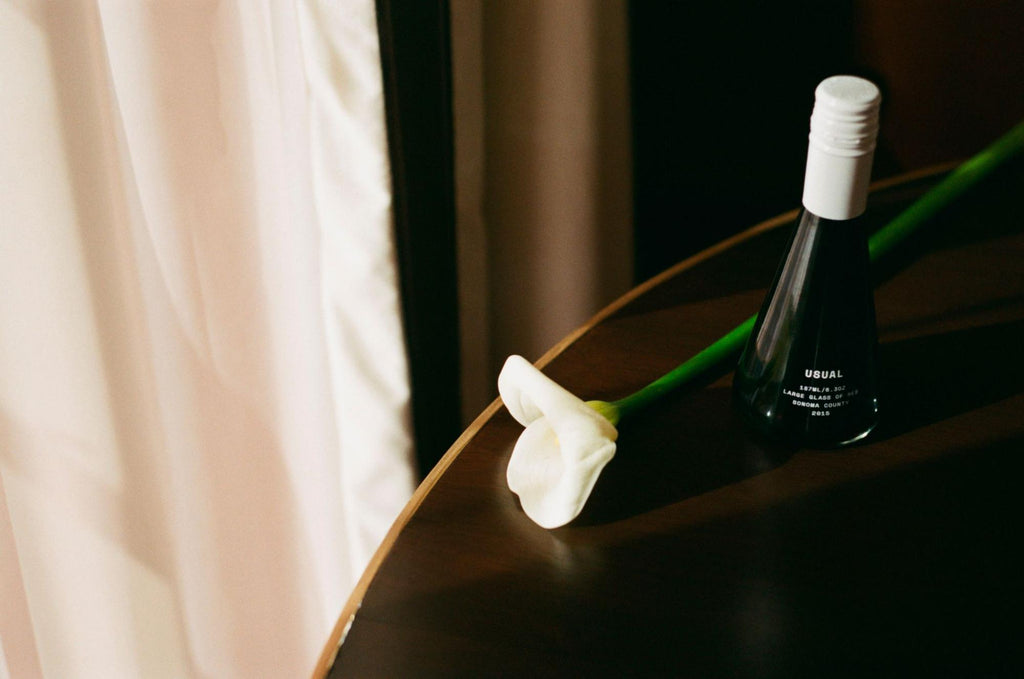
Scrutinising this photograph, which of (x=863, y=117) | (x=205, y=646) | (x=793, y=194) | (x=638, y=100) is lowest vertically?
(x=205, y=646)

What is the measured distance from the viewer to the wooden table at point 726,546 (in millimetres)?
375

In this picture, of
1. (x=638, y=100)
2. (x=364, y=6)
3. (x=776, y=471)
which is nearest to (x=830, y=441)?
(x=776, y=471)

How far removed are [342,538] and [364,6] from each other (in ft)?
1.26

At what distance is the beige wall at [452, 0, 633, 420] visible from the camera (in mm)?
745

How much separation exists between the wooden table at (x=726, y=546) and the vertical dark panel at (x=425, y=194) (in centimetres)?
25

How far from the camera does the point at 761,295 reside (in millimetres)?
561

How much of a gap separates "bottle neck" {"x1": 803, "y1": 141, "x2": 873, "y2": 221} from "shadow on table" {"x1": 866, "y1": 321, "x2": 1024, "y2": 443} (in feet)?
0.35

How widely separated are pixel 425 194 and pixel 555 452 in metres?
0.37

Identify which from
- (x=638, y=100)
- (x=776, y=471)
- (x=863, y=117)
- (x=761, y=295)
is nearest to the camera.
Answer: (x=863, y=117)

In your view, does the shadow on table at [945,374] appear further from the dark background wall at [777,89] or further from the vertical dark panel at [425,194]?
the dark background wall at [777,89]

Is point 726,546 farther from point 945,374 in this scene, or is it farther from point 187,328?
Result: point 187,328

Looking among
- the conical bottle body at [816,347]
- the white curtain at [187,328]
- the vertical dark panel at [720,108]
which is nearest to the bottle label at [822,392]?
the conical bottle body at [816,347]

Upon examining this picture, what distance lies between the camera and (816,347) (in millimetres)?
425

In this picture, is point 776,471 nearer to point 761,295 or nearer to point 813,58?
point 761,295
